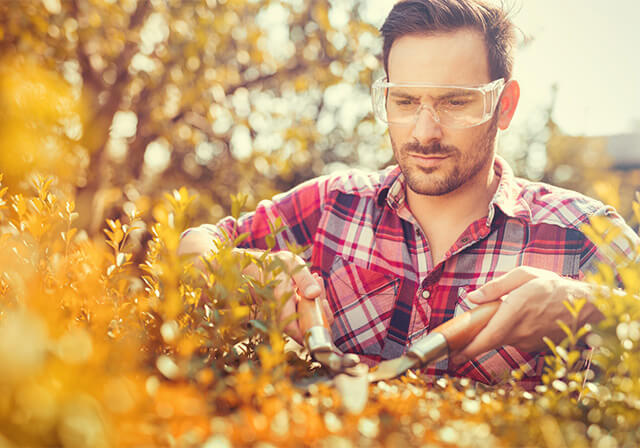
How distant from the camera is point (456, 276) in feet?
8.39

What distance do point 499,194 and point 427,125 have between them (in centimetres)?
64

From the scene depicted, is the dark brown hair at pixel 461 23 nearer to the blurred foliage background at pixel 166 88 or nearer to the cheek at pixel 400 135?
the cheek at pixel 400 135

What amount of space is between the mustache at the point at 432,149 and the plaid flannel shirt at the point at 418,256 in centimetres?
38

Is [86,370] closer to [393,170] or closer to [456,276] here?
[456,276]

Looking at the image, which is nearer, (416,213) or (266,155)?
(416,213)

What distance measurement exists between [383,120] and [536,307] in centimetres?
183

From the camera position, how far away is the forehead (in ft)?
8.27

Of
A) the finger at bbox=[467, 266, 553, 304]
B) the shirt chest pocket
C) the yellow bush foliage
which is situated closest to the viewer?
the yellow bush foliage

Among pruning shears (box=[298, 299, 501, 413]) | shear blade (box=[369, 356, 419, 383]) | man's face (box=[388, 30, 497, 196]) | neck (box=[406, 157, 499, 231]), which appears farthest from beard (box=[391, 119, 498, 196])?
shear blade (box=[369, 356, 419, 383])

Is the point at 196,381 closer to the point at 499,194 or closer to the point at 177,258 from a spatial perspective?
the point at 177,258

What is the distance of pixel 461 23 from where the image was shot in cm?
269

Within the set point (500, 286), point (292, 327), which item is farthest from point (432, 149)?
point (292, 327)

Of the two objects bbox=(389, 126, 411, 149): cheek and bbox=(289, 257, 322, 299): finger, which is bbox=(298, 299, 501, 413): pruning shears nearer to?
bbox=(289, 257, 322, 299): finger

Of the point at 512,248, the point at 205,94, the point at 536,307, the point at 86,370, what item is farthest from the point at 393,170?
the point at 205,94
